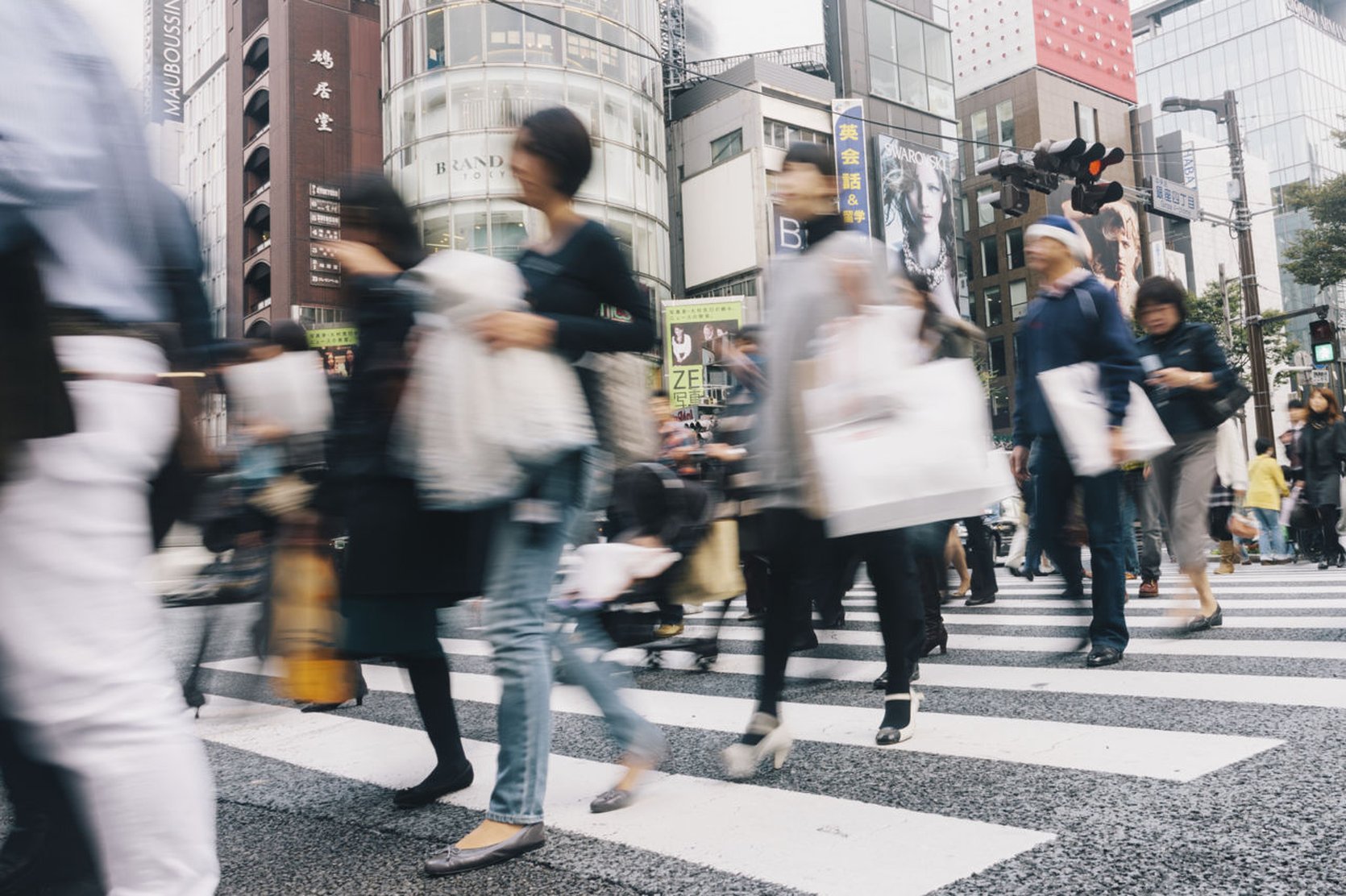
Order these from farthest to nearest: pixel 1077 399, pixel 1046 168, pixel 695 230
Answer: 1. pixel 695 230
2. pixel 1046 168
3. pixel 1077 399

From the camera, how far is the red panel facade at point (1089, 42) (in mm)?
56812

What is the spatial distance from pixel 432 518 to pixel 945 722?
1.90 metres

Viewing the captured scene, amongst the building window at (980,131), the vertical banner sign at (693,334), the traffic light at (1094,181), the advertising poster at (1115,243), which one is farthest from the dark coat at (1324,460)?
the building window at (980,131)

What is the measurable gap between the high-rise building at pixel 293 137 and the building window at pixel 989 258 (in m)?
32.1

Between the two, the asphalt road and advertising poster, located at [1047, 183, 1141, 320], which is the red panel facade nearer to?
advertising poster, located at [1047, 183, 1141, 320]

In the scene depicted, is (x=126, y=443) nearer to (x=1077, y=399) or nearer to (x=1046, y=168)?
(x=1077, y=399)

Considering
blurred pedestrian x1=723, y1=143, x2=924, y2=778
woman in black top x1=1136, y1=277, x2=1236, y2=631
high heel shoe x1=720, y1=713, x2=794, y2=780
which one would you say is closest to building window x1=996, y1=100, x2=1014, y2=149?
woman in black top x1=1136, y1=277, x2=1236, y2=631

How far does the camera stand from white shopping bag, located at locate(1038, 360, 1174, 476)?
13.5ft

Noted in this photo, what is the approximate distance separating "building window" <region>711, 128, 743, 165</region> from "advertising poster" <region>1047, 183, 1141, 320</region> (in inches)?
728

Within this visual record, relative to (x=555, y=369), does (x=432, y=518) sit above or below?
below

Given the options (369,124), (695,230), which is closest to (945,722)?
(695,230)

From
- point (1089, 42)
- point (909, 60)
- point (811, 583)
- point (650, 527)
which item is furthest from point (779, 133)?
point (811, 583)

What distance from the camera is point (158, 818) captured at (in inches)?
54.2

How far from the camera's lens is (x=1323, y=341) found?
52.2 ft
